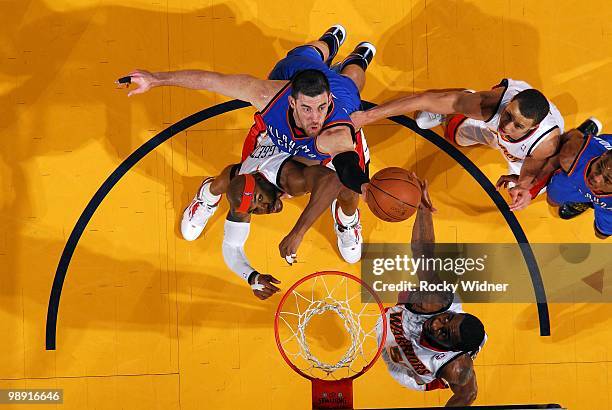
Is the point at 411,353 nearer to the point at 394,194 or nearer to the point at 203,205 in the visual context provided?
the point at 394,194

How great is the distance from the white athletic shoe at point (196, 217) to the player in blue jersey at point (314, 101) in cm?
66

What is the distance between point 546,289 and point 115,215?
3.02 meters

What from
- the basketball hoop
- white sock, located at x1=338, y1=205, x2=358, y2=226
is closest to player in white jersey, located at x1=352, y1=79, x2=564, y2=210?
white sock, located at x1=338, y1=205, x2=358, y2=226

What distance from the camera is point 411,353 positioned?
459 cm

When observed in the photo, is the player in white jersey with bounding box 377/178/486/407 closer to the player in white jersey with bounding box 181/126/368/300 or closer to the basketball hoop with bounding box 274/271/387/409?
the basketball hoop with bounding box 274/271/387/409

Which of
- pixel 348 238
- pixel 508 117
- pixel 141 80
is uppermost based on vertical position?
pixel 141 80

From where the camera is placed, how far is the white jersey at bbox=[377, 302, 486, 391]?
14.9 feet

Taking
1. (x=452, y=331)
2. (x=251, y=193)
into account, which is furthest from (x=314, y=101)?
(x=452, y=331)

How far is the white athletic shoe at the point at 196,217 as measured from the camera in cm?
484

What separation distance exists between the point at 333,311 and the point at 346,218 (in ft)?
2.15

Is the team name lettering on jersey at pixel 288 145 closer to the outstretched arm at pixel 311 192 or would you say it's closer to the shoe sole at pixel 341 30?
the outstretched arm at pixel 311 192

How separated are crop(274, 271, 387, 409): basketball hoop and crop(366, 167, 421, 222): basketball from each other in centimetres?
70

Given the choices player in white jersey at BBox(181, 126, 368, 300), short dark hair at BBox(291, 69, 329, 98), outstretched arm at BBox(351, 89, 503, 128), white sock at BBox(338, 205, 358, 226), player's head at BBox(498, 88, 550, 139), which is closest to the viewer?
short dark hair at BBox(291, 69, 329, 98)

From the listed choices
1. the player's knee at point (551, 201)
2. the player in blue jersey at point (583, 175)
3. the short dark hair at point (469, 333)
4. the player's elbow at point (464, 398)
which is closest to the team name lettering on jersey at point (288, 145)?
the short dark hair at point (469, 333)
